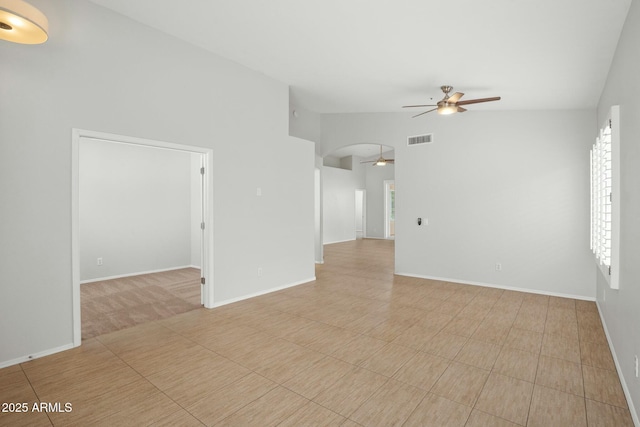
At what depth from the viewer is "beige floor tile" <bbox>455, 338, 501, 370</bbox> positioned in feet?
9.14

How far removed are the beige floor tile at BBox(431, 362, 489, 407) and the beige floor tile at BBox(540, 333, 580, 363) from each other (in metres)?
0.87

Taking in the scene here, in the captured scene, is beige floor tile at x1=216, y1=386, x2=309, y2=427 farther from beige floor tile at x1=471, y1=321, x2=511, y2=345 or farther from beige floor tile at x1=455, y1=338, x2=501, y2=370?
beige floor tile at x1=471, y1=321, x2=511, y2=345

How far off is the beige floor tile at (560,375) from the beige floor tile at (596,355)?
0.18m

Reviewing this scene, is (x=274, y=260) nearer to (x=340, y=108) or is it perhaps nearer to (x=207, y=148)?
(x=207, y=148)

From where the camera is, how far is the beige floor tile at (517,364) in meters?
2.60

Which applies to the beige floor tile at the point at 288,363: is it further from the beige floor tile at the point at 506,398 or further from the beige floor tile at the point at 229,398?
the beige floor tile at the point at 506,398

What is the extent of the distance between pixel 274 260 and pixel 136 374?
8.74 feet

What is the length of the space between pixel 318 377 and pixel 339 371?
A: 19 cm

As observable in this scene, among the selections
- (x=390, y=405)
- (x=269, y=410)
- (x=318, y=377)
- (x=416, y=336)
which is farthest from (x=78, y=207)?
(x=416, y=336)

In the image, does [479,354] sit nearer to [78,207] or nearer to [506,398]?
[506,398]

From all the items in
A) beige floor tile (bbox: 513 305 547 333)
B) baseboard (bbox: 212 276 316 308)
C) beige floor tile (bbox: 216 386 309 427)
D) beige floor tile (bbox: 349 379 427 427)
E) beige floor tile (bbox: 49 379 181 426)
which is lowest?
beige floor tile (bbox: 216 386 309 427)

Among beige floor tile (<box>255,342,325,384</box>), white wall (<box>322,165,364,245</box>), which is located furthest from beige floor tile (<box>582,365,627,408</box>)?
white wall (<box>322,165,364,245</box>)

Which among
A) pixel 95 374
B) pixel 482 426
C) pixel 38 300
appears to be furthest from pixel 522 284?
pixel 38 300

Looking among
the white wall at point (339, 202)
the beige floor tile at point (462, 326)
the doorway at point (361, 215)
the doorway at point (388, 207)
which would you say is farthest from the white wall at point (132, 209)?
the doorway at point (388, 207)
